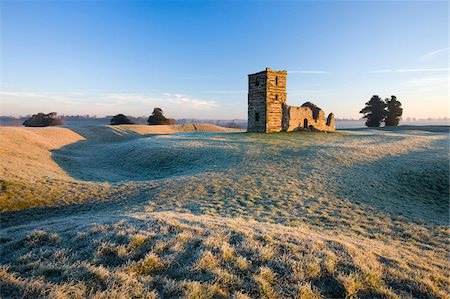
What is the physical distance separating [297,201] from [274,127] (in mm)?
29952

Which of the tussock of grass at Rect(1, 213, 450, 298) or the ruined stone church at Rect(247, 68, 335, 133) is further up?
the ruined stone church at Rect(247, 68, 335, 133)

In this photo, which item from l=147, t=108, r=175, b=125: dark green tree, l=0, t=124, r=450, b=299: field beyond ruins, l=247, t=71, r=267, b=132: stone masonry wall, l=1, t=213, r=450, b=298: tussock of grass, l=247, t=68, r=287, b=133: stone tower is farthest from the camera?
l=147, t=108, r=175, b=125: dark green tree

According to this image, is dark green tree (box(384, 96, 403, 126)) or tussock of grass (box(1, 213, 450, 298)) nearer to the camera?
tussock of grass (box(1, 213, 450, 298))

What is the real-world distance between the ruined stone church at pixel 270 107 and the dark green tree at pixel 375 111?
40785 millimetres

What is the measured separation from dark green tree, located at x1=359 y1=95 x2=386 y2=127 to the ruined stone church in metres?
40.8

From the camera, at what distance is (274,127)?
42469 mm

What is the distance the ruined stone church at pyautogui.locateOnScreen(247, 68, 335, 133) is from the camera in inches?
1629

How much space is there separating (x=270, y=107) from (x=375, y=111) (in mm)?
49425

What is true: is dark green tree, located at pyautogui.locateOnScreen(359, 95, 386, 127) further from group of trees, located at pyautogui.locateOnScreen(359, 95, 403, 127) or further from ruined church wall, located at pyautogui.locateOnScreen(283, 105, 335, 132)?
ruined church wall, located at pyautogui.locateOnScreen(283, 105, 335, 132)

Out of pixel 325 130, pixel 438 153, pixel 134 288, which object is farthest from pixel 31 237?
pixel 325 130

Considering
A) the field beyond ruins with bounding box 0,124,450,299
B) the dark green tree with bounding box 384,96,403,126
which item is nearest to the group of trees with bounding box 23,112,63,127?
the field beyond ruins with bounding box 0,124,450,299

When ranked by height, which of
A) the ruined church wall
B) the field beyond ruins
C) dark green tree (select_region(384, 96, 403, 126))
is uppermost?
dark green tree (select_region(384, 96, 403, 126))

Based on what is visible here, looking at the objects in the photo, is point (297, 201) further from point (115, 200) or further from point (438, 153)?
point (438, 153)

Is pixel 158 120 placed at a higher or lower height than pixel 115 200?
higher
